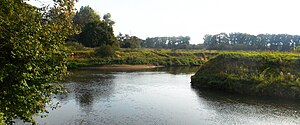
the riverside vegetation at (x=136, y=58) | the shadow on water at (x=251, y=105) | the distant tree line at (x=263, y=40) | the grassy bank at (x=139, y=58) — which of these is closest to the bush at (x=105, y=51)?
the riverside vegetation at (x=136, y=58)

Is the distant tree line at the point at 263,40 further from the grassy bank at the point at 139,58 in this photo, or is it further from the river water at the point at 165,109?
the river water at the point at 165,109

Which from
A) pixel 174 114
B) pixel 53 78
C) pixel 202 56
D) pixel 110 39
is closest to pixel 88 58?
pixel 110 39

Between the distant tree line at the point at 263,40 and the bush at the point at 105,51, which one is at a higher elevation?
the distant tree line at the point at 263,40

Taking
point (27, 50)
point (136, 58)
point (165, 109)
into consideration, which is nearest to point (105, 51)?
point (136, 58)

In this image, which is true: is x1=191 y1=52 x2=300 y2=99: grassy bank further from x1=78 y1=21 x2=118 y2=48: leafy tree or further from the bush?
x1=78 y1=21 x2=118 y2=48: leafy tree

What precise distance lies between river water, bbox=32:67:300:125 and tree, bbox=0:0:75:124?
825 centimetres

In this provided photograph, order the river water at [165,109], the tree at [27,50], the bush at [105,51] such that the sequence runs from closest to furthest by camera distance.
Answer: the tree at [27,50]
the river water at [165,109]
the bush at [105,51]

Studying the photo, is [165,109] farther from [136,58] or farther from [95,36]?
[95,36]

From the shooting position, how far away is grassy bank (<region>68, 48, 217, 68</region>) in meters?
77.5

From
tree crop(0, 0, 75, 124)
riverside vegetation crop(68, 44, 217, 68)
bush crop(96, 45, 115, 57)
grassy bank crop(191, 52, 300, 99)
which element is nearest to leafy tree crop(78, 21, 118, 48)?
riverside vegetation crop(68, 44, 217, 68)

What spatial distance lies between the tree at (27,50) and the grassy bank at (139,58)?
55.4 m

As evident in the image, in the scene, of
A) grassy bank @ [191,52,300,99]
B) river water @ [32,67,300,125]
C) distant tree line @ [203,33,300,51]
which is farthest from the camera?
distant tree line @ [203,33,300,51]

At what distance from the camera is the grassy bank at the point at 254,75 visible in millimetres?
32106

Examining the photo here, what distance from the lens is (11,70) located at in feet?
39.1
